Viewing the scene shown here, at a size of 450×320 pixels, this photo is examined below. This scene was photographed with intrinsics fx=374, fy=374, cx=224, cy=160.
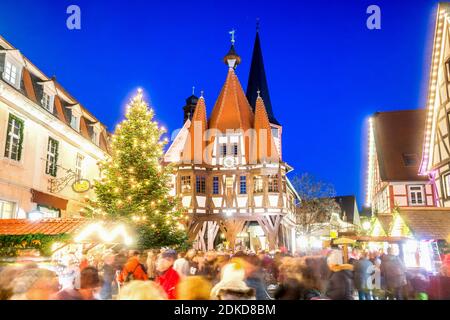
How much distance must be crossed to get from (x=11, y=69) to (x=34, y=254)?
32.7 ft

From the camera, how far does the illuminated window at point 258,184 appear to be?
89.2ft

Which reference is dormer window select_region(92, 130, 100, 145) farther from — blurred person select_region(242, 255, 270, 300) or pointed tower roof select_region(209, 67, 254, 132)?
blurred person select_region(242, 255, 270, 300)

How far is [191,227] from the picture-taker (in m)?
26.3

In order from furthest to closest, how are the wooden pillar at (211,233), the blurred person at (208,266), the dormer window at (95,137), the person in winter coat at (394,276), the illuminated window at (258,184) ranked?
the wooden pillar at (211,233) → the illuminated window at (258,184) → the dormer window at (95,137) → the blurred person at (208,266) → the person in winter coat at (394,276)

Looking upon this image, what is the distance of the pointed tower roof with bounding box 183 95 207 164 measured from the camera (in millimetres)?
28255

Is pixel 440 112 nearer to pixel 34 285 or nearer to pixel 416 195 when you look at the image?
pixel 416 195

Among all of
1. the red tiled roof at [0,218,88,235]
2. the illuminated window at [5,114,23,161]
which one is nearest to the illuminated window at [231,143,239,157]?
the illuminated window at [5,114,23,161]

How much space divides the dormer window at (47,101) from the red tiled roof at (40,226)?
30.7 feet

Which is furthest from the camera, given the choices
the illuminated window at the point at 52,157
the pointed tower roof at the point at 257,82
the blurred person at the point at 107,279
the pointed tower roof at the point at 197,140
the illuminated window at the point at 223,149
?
the pointed tower roof at the point at 257,82

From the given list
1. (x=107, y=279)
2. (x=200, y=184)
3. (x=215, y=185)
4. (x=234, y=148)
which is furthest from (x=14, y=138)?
(x=234, y=148)

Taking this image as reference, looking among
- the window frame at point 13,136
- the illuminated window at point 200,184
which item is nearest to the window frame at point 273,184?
the illuminated window at point 200,184

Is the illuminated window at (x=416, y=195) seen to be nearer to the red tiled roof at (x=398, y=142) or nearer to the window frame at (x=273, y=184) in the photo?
the red tiled roof at (x=398, y=142)
